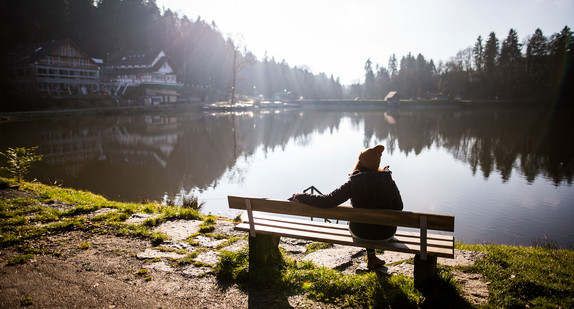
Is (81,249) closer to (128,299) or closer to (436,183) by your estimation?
(128,299)

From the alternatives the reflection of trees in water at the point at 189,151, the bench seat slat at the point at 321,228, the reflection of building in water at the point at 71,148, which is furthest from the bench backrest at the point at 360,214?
the reflection of building in water at the point at 71,148

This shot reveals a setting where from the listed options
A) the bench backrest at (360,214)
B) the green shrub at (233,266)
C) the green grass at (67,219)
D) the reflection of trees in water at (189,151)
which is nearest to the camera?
the bench backrest at (360,214)

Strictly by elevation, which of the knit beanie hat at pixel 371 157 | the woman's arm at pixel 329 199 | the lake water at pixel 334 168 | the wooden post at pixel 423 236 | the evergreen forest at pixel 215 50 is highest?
the evergreen forest at pixel 215 50

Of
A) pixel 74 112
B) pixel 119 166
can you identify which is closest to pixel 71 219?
pixel 119 166

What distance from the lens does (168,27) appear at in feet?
268

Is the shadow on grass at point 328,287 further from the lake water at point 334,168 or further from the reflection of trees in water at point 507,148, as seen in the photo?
the reflection of trees in water at point 507,148

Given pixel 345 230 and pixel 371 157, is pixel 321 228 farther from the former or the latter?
pixel 371 157

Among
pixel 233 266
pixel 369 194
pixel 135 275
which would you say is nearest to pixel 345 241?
pixel 369 194

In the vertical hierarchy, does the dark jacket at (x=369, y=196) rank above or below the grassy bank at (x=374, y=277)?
above

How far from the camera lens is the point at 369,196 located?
3928 mm

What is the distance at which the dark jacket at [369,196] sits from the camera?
12.7ft

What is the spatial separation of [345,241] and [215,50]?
88.9 metres

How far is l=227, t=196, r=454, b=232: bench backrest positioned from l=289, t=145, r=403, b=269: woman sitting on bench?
9 cm

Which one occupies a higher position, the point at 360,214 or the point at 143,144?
the point at 360,214
